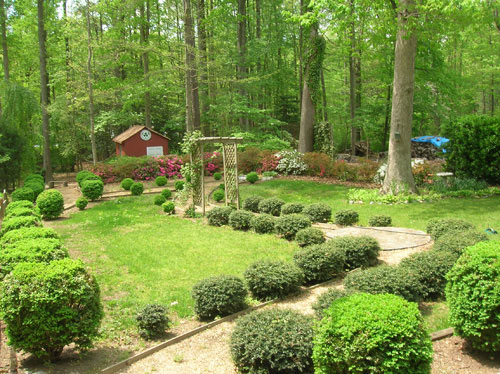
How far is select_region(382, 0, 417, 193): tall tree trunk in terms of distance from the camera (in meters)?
11.9

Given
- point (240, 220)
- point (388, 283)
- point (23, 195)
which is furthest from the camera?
point (23, 195)

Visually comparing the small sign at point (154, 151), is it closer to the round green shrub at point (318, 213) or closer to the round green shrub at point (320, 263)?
the round green shrub at point (318, 213)

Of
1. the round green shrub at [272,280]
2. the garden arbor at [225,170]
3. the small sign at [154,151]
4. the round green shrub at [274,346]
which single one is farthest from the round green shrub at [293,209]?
the small sign at [154,151]

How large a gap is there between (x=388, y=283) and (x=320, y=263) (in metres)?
1.33

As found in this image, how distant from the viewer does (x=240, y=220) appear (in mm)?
9617

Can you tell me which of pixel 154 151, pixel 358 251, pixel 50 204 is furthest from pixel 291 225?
pixel 154 151

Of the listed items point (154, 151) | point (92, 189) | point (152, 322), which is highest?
point (154, 151)

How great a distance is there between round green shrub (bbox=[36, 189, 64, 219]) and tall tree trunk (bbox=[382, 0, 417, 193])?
10163 mm

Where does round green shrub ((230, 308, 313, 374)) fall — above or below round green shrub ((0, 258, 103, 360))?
below

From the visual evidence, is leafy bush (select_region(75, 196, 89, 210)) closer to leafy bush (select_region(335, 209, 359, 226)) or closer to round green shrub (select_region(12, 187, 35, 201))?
round green shrub (select_region(12, 187, 35, 201))

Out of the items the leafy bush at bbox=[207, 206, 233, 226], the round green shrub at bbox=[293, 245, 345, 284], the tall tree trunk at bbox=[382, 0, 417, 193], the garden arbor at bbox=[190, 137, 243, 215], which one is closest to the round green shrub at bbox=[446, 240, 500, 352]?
the round green shrub at bbox=[293, 245, 345, 284]

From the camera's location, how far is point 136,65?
2656 cm

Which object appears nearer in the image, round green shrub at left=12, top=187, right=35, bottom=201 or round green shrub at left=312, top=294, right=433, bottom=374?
round green shrub at left=312, top=294, right=433, bottom=374

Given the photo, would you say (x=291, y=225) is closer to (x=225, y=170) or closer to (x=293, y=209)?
(x=293, y=209)
